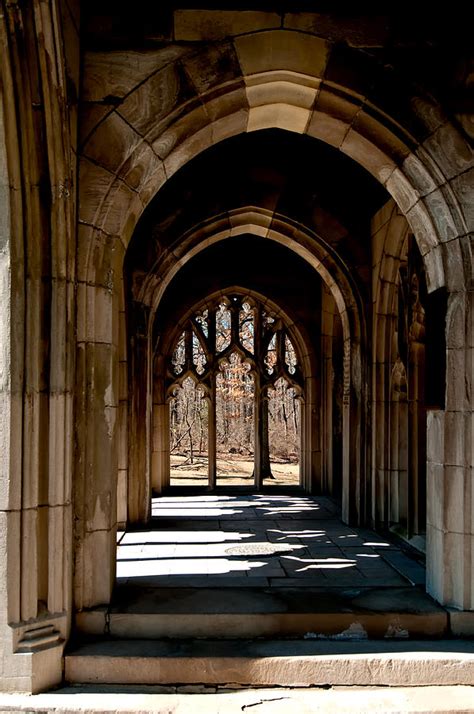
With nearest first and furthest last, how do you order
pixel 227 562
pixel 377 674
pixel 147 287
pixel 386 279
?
pixel 377 674 < pixel 227 562 < pixel 386 279 < pixel 147 287

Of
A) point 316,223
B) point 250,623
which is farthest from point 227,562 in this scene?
point 316,223

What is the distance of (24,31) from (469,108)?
2.20m

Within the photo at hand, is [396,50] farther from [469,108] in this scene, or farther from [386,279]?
[386,279]

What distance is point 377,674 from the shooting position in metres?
2.94

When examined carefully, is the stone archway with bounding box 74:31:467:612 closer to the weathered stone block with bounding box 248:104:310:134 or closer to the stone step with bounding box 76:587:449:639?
the weathered stone block with bounding box 248:104:310:134

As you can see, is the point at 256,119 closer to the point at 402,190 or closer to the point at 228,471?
the point at 402,190

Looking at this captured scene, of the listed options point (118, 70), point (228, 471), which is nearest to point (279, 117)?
point (118, 70)

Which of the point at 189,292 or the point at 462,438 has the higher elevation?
the point at 189,292

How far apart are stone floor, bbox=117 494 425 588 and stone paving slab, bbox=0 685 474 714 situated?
91 cm

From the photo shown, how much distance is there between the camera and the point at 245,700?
2793 millimetres

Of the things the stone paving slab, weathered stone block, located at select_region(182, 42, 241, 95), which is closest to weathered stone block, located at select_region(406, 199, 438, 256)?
weathered stone block, located at select_region(182, 42, 241, 95)

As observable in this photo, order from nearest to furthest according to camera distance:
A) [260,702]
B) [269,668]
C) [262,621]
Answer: [260,702] < [269,668] < [262,621]

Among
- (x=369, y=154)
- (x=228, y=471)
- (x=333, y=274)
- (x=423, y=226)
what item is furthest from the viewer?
(x=228, y=471)

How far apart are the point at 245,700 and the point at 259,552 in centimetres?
192
